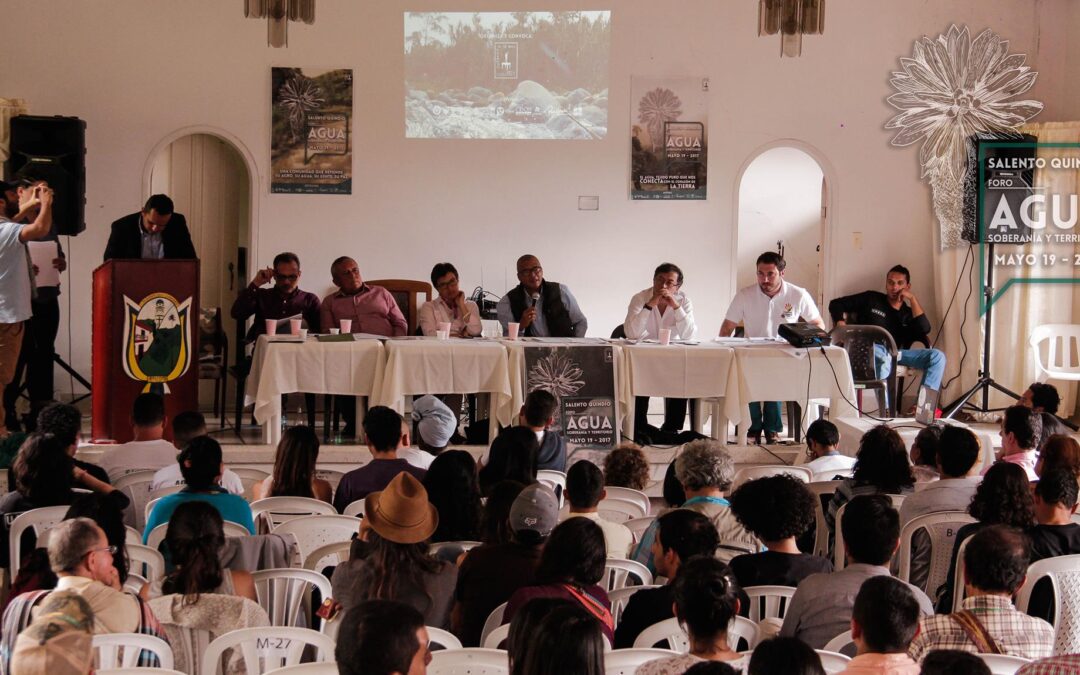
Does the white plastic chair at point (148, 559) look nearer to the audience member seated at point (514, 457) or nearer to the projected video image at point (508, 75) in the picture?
Result: the audience member seated at point (514, 457)

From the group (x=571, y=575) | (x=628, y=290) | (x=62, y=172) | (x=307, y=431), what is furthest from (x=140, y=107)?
(x=571, y=575)

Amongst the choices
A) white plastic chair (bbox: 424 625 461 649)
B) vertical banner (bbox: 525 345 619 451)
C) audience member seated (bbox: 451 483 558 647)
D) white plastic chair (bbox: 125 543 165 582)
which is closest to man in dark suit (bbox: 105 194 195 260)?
vertical banner (bbox: 525 345 619 451)

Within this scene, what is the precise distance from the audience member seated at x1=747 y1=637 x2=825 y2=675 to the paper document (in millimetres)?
7232

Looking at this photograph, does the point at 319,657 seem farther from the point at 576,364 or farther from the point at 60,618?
the point at 576,364

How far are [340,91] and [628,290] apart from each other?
282 centimetres

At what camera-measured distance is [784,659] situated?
7.47ft

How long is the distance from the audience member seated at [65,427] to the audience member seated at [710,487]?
2.16 meters

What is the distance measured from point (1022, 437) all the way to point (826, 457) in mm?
850

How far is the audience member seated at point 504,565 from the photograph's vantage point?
3.59 metres

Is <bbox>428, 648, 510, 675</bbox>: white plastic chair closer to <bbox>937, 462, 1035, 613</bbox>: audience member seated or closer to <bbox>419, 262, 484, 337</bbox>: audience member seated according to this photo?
<bbox>937, 462, 1035, 613</bbox>: audience member seated

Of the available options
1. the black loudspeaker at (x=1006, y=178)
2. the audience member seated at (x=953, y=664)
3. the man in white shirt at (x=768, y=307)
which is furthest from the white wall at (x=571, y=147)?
the audience member seated at (x=953, y=664)

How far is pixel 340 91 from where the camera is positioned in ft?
33.0

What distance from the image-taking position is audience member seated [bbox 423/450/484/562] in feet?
13.9

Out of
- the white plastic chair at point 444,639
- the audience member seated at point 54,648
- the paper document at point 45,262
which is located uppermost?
the paper document at point 45,262
